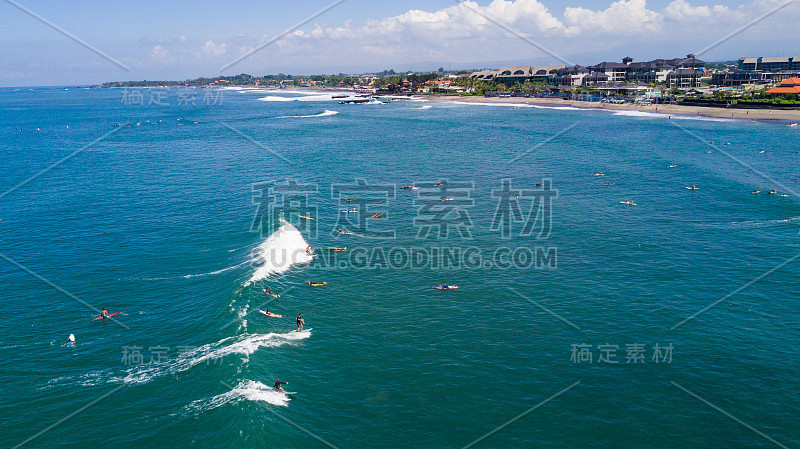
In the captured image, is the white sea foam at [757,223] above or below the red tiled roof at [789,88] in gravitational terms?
below

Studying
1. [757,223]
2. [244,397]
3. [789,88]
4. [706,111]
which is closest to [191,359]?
[244,397]

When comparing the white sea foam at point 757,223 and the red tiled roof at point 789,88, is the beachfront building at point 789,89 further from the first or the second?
the white sea foam at point 757,223

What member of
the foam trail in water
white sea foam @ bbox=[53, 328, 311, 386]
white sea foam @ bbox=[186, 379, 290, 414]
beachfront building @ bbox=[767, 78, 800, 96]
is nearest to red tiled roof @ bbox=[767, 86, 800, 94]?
beachfront building @ bbox=[767, 78, 800, 96]

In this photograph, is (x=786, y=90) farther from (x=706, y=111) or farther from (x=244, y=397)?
(x=244, y=397)

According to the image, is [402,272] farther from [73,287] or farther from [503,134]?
[503,134]

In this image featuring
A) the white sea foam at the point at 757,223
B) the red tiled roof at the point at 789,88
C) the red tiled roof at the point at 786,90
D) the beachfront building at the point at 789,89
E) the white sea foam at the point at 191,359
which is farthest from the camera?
the red tiled roof at the point at 789,88

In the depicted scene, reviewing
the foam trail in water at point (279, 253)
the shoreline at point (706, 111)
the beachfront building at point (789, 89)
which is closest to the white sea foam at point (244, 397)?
the foam trail in water at point (279, 253)
